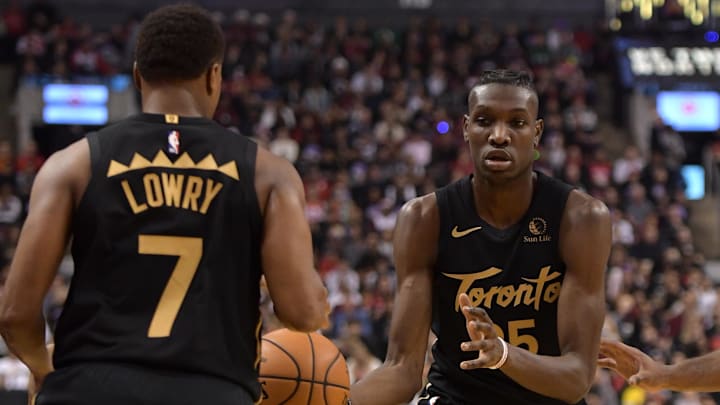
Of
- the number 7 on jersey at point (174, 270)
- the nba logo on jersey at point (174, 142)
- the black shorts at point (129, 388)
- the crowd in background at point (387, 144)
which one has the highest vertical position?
the nba logo on jersey at point (174, 142)

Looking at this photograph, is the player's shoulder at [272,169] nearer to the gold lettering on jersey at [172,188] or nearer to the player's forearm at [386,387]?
the gold lettering on jersey at [172,188]

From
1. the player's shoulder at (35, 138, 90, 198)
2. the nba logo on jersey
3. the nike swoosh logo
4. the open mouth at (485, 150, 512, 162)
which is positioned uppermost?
the nba logo on jersey

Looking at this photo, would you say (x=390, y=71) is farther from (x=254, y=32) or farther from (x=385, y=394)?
(x=385, y=394)

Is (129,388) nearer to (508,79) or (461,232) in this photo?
(461,232)

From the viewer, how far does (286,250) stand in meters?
3.63

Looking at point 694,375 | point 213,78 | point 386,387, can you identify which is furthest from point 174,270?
point 694,375

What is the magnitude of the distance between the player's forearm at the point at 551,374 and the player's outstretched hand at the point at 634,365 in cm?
43

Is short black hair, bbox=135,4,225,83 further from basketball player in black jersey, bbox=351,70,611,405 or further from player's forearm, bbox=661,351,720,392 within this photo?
player's forearm, bbox=661,351,720,392

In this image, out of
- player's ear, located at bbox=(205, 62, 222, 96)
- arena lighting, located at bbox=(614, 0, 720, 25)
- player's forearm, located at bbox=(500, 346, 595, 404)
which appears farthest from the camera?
arena lighting, located at bbox=(614, 0, 720, 25)

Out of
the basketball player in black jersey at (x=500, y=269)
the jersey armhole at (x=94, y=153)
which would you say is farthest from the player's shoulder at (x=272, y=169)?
the basketball player in black jersey at (x=500, y=269)

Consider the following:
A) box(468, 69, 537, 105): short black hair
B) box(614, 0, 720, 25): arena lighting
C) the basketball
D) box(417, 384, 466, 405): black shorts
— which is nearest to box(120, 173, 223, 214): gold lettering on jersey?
the basketball

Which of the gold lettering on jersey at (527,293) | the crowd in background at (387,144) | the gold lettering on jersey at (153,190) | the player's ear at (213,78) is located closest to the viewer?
the gold lettering on jersey at (153,190)

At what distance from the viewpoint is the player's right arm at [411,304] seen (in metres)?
5.12

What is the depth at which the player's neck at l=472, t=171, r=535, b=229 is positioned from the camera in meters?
5.14
